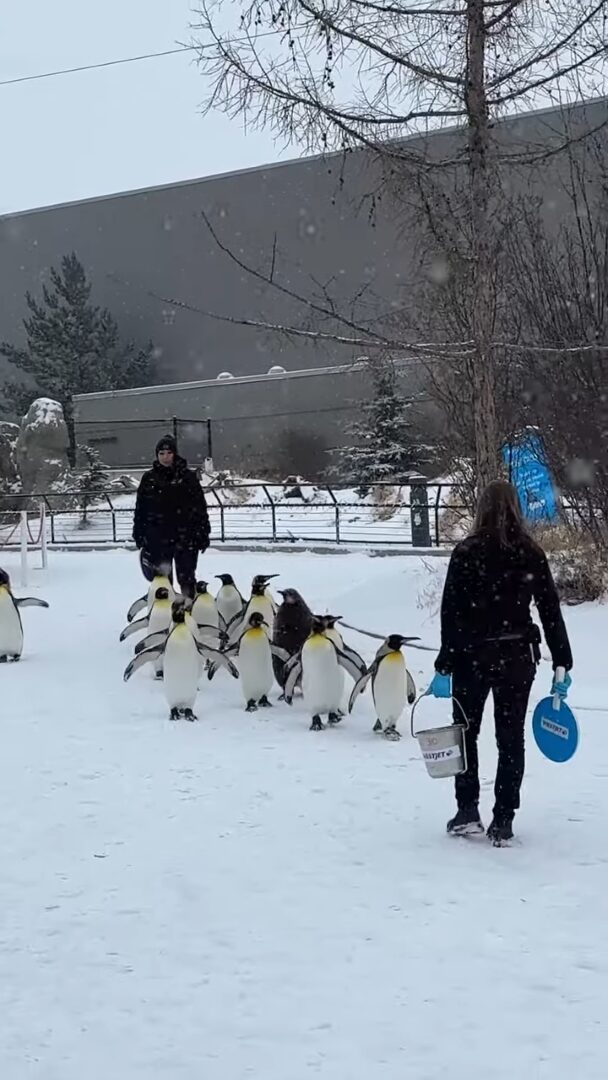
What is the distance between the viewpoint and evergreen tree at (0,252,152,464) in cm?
3253

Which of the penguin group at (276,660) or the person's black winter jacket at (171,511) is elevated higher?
the person's black winter jacket at (171,511)

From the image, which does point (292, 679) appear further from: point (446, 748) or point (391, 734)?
point (446, 748)

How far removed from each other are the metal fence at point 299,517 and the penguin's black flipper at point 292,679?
8.16 meters

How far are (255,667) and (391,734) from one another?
121 cm

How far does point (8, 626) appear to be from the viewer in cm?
902

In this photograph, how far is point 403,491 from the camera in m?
22.2

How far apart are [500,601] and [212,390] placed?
24586 mm

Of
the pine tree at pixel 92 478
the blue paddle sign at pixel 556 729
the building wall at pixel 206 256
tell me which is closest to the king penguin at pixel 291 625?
the blue paddle sign at pixel 556 729

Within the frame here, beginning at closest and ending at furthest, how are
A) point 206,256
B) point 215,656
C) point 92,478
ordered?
point 215,656 → point 92,478 → point 206,256

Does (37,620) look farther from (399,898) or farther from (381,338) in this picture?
(399,898)

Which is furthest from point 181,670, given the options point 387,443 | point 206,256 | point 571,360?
point 206,256

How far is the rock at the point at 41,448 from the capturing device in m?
25.4

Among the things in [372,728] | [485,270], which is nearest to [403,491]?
[485,270]

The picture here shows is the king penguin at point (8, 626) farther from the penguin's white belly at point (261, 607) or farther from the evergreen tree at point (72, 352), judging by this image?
the evergreen tree at point (72, 352)
